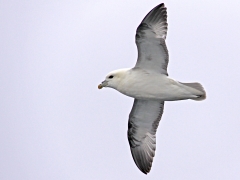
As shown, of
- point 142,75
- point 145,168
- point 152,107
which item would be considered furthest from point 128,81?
point 145,168

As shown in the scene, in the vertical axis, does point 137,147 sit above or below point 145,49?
below

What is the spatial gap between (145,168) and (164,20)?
3.59 meters

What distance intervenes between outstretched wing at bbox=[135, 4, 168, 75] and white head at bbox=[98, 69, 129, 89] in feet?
1.33

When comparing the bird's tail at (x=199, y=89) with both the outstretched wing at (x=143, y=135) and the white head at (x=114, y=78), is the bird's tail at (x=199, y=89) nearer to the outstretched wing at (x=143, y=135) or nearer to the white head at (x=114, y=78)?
the outstretched wing at (x=143, y=135)

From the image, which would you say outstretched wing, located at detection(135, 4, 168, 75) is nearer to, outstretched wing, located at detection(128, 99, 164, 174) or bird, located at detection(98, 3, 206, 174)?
bird, located at detection(98, 3, 206, 174)

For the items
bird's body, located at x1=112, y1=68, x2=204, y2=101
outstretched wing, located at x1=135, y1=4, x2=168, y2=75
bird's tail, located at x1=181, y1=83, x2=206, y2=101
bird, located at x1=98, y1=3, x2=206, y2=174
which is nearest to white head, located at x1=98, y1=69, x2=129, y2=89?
bird, located at x1=98, y1=3, x2=206, y2=174

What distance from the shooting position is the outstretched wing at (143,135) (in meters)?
14.8

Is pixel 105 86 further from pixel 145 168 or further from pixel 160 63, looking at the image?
pixel 145 168

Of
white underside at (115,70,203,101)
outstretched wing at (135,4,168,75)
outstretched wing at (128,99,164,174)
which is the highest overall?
outstretched wing at (135,4,168,75)

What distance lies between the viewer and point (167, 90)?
13.6 m

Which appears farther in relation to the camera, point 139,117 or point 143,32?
point 139,117

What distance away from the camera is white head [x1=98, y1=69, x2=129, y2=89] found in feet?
45.3

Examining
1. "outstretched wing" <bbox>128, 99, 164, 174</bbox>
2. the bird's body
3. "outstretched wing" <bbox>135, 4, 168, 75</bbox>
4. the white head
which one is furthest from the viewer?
"outstretched wing" <bbox>128, 99, 164, 174</bbox>

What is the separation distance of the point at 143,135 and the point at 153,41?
2654 millimetres
